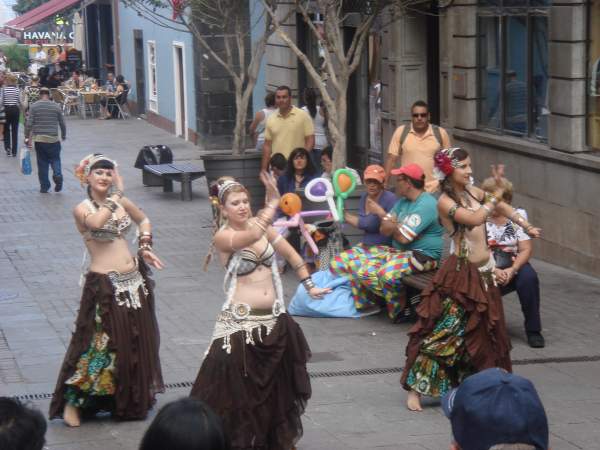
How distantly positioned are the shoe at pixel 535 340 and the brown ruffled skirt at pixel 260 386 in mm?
3071

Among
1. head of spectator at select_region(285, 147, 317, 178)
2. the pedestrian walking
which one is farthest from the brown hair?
the pedestrian walking

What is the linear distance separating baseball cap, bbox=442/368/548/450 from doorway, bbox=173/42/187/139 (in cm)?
2602

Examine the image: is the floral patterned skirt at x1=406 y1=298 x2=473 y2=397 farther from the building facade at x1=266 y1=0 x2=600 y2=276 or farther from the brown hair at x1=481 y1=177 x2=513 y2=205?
the building facade at x1=266 y1=0 x2=600 y2=276

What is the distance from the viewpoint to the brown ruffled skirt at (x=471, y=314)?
7406 millimetres

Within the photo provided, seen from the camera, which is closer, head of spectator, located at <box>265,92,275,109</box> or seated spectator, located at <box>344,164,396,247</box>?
seated spectator, located at <box>344,164,396,247</box>

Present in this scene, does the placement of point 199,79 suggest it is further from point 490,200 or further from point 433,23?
point 490,200

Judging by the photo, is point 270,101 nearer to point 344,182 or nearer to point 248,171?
point 248,171

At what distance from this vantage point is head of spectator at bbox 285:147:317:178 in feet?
39.7

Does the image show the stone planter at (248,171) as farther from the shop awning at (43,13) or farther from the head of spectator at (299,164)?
the shop awning at (43,13)

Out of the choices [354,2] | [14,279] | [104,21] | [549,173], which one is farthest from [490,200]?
[104,21]

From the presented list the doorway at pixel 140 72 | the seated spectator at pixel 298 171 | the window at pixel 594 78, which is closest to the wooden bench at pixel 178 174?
the seated spectator at pixel 298 171

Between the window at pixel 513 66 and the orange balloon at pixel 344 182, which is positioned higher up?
the window at pixel 513 66

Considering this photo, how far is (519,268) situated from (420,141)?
126 inches

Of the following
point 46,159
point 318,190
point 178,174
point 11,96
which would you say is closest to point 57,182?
point 46,159
